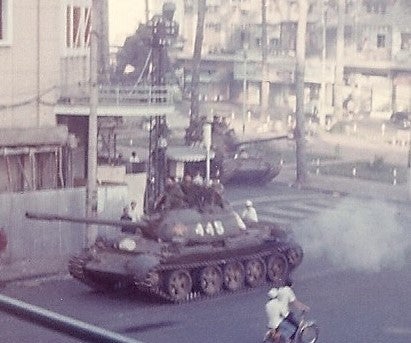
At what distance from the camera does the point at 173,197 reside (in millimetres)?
17531

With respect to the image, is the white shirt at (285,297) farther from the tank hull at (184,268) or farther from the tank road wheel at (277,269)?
the tank road wheel at (277,269)

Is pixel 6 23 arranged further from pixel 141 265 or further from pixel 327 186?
pixel 327 186

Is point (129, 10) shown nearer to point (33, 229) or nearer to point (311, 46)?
point (311, 46)

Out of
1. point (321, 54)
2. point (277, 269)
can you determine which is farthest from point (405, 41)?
point (277, 269)

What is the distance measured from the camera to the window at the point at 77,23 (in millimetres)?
23095

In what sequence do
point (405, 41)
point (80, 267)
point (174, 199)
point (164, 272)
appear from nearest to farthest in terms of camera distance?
point (164, 272), point (80, 267), point (174, 199), point (405, 41)

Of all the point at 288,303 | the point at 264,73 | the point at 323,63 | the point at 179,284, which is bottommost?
the point at 179,284

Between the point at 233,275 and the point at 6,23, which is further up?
the point at 6,23

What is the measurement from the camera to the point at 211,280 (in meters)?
16.7

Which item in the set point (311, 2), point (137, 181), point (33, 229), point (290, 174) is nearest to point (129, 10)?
point (311, 2)

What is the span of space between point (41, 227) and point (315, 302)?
237 inches

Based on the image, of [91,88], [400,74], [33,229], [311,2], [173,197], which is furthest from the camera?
[311,2]

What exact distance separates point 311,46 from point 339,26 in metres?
4.16

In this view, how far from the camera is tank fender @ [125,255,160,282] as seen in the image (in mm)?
15641
